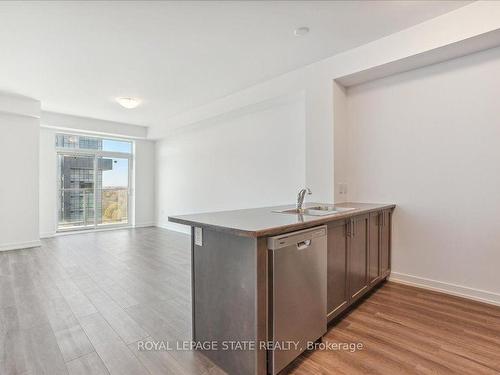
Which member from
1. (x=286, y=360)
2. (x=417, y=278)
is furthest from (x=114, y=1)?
(x=417, y=278)

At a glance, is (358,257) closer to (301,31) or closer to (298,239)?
(298,239)

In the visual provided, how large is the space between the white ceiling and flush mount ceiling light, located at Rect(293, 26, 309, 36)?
5 cm

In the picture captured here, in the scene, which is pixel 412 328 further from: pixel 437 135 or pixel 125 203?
pixel 125 203

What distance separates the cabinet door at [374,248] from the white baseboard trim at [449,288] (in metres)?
0.47

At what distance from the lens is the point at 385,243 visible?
3.17m

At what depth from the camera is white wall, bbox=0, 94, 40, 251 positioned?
4797mm

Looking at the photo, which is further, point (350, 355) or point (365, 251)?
point (365, 251)

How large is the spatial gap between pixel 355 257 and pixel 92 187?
22.5 feet

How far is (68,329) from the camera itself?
219cm

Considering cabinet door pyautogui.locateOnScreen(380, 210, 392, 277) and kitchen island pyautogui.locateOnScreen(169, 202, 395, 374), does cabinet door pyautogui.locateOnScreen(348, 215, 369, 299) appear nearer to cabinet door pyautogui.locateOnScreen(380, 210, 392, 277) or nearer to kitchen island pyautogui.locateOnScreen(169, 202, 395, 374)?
kitchen island pyautogui.locateOnScreen(169, 202, 395, 374)

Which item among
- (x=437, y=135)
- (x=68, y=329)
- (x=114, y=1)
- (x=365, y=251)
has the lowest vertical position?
(x=68, y=329)

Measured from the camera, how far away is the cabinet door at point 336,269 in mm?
2154

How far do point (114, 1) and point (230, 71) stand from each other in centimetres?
173

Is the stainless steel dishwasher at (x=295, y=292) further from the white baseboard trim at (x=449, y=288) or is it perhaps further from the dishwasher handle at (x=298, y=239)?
the white baseboard trim at (x=449, y=288)
